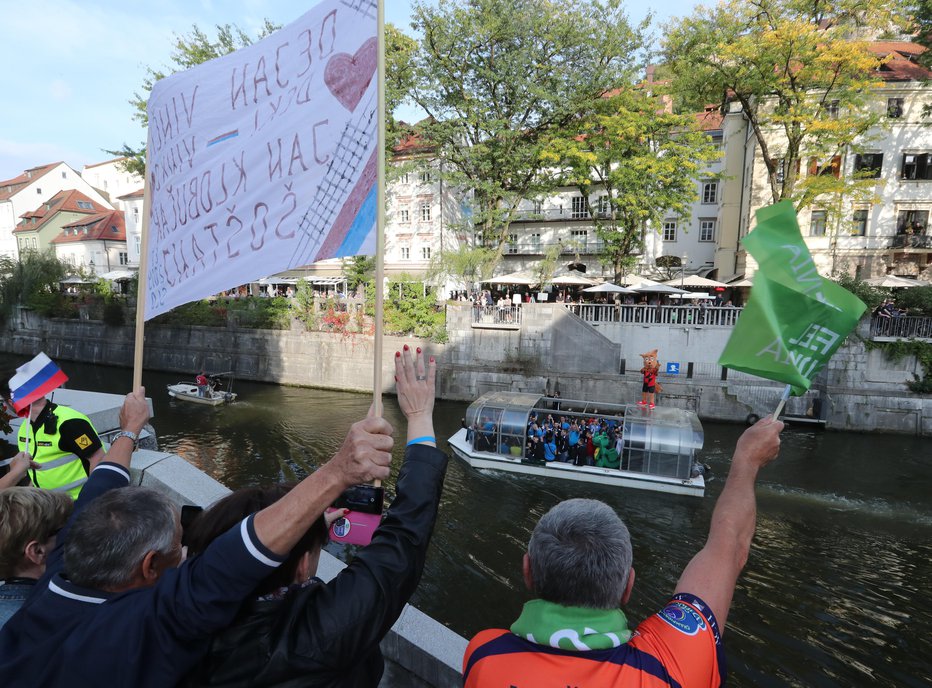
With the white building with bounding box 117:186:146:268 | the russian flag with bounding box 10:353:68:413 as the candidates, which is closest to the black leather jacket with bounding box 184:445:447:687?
the russian flag with bounding box 10:353:68:413

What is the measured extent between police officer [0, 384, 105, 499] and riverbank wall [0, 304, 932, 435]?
15.4 metres

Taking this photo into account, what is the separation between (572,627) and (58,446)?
13.8ft

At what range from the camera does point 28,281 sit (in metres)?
35.7

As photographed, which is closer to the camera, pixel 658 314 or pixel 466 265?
pixel 658 314

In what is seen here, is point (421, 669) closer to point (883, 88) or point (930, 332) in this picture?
point (930, 332)

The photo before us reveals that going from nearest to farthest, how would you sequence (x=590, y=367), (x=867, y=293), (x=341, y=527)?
(x=341, y=527), (x=867, y=293), (x=590, y=367)

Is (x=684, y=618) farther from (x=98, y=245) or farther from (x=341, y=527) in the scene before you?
(x=98, y=245)

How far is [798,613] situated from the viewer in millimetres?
9477

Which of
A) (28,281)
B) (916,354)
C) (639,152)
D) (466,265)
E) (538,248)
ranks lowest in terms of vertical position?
(916,354)

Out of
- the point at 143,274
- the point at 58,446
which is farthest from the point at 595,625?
the point at 58,446

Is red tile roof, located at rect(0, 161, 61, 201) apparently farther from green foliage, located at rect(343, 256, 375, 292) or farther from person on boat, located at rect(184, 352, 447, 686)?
person on boat, located at rect(184, 352, 447, 686)

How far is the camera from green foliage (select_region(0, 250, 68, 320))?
117 feet

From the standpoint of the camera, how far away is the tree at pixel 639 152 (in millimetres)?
23609

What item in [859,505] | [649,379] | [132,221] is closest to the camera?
[859,505]
